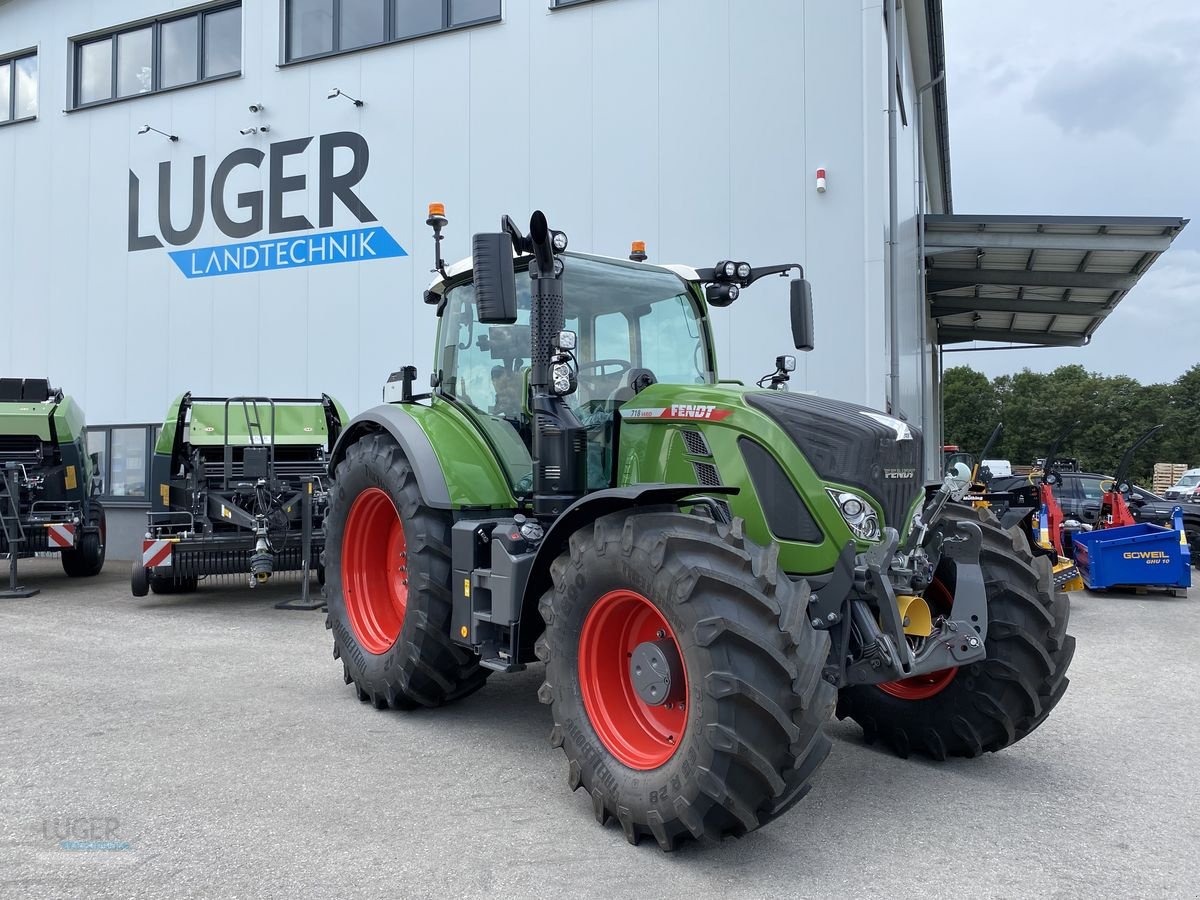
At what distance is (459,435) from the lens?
5.30 meters

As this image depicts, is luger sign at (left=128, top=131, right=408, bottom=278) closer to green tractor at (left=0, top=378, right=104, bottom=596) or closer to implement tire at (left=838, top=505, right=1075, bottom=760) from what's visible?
green tractor at (left=0, top=378, right=104, bottom=596)

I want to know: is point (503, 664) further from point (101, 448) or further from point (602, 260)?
point (101, 448)

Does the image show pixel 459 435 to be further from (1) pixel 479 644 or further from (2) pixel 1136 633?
(2) pixel 1136 633

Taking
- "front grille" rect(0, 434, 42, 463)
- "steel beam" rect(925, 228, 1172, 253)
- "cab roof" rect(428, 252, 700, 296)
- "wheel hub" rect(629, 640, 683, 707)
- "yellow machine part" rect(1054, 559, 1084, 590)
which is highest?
"steel beam" rect(925, 228, 1172, 253)

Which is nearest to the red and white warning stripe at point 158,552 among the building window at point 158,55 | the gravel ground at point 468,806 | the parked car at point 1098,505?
the gravel ground at point 468,806

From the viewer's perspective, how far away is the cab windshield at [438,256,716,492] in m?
4.70

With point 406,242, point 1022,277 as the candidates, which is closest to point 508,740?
point 406,242

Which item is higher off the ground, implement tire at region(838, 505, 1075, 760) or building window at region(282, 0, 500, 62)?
building window at region(282, 0, 500, 62)

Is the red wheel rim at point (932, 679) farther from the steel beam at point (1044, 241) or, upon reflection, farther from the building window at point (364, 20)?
the building window at point (364, 20)

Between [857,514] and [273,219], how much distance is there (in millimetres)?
11574

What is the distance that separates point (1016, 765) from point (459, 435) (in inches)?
129

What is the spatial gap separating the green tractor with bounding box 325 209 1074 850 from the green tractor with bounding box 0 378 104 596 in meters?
6.43

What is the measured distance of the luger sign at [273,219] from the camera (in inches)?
503

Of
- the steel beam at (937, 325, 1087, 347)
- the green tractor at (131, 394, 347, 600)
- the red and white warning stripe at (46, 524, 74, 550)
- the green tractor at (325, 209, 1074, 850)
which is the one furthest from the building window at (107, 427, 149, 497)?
the steel beam at (937, 325, 1087, 347)
